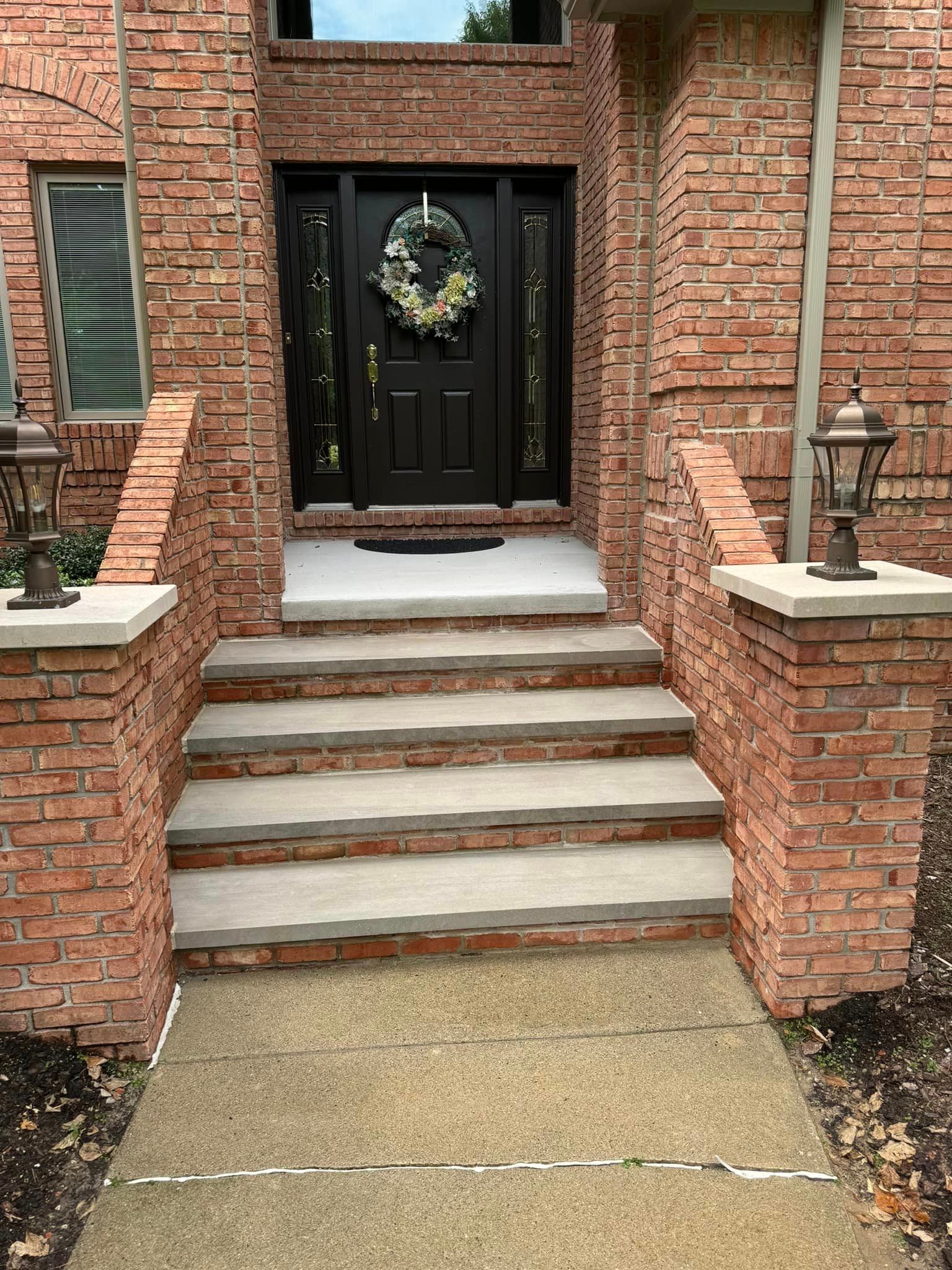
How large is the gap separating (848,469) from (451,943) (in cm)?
196

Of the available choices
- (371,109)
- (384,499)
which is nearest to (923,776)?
(384,499)

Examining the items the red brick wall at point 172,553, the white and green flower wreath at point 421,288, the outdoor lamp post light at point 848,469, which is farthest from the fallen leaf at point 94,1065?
the white and green flower wreath at point 421,288

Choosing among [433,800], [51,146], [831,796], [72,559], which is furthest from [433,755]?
[51,146]

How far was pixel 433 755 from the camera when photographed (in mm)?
3500

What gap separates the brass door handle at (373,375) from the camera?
5953 mm

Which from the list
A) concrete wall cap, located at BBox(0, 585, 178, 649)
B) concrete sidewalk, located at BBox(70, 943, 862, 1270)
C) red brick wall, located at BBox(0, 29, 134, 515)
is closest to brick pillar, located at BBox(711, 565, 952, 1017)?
concrete sidewalk, located at BBox(70, 943, 862, 1270)

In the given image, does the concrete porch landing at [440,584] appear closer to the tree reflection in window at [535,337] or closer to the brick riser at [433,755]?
the brick riser at [433,755]

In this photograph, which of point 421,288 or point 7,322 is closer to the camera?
point 421,288

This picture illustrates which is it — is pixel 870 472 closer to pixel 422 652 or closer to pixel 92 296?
pixel 422 652

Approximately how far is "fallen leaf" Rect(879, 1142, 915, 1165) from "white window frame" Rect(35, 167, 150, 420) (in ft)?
18.0

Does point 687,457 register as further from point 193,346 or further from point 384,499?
point 384,499

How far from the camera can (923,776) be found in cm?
255

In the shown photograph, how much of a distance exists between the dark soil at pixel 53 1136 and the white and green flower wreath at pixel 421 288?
4.85 meters

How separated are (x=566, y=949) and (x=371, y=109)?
5.24m
